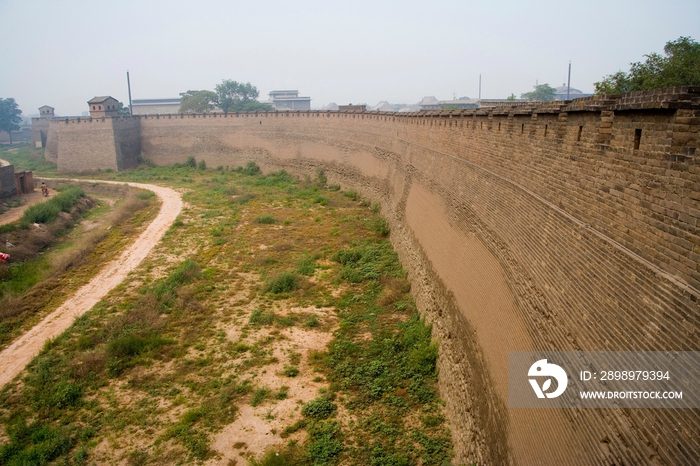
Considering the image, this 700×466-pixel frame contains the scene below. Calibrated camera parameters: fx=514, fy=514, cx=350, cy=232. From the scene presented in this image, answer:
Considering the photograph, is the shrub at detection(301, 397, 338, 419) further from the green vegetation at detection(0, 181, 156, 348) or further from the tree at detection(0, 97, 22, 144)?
the tree at detection(0, 97, 22, 144)

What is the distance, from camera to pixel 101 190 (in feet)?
83.8

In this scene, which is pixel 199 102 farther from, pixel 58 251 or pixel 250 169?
pixel 58 251

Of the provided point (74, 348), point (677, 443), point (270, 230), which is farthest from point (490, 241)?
point (270, 230)

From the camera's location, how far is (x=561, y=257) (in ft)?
15.1

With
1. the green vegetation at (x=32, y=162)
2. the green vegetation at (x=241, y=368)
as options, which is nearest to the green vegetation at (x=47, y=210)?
the green vegetation at (x=241, y=368)

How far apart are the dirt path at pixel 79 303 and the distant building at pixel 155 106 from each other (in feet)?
172

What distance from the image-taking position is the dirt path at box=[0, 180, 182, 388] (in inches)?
361

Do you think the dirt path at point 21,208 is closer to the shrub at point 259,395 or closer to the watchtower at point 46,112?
the shrub at point 259,395

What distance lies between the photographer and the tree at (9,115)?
61.0 meters

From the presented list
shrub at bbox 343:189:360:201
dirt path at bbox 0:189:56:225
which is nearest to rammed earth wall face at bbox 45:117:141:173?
dirt path at bbox 0:189:56:225

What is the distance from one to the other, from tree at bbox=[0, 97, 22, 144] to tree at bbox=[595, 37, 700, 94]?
219ft

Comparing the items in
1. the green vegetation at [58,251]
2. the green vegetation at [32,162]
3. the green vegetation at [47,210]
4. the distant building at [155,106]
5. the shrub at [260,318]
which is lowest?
the shrub at [260,318]

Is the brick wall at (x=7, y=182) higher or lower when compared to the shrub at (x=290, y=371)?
higher

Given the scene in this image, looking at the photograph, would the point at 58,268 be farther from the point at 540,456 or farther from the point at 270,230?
the point at 540,456
